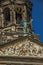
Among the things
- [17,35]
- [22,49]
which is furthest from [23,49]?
[17,35]

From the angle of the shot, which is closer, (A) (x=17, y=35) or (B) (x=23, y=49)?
(B) (x=23, y=49)

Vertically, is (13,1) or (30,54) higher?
(13,1)

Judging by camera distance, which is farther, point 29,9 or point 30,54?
point 29,9

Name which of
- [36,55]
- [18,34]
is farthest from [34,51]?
[18,34]

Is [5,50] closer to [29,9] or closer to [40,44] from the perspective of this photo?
[40,44]

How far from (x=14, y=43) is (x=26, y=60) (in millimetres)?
1980

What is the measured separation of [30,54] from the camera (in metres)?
58.0

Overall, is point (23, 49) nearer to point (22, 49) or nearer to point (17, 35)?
point (22, 49)

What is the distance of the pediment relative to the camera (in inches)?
2271

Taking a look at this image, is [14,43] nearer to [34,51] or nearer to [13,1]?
[34,51]

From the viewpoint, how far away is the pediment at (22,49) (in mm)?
57688

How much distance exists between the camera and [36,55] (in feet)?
191

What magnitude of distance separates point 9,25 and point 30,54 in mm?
8183

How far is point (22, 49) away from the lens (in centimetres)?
5784
